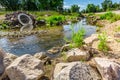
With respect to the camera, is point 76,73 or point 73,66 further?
point 73,66

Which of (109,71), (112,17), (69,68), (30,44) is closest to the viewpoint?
(69,68)

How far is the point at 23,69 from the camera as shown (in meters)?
9.29

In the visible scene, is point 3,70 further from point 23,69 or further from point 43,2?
point 43,2

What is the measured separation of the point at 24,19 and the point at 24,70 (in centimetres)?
3570

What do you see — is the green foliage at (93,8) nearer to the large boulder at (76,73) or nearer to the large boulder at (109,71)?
the large boulder at (109,71)

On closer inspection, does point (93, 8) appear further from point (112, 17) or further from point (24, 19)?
point (112, 17)

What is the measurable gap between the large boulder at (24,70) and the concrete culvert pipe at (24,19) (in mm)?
33596

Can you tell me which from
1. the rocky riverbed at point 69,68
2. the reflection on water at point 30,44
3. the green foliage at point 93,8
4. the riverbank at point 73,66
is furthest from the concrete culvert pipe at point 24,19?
the green foliage at point 93,8

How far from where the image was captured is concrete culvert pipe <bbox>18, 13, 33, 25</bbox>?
142ft

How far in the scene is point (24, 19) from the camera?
4438 centimetres

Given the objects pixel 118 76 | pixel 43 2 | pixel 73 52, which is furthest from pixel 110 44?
pixel 43 2

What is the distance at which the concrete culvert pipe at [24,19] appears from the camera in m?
43.3

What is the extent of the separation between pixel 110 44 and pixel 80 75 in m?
5.48

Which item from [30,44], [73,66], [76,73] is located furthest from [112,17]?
[76,73]
